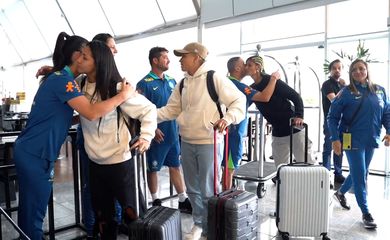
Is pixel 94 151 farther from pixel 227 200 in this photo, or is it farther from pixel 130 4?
pixel 130 4

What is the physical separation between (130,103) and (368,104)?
6.97ft

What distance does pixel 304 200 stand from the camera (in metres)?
2.51

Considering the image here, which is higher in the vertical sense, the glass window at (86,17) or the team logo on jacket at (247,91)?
the glass window at (86,17)

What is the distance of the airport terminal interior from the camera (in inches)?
120

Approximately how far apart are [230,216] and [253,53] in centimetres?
329

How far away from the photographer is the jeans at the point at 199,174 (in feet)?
7.93

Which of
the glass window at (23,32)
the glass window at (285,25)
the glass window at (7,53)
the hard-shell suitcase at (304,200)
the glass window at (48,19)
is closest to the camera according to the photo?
the hard-shell suitcase at (304,200)

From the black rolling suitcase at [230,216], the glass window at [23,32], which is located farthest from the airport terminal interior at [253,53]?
the glass window at [23,32]

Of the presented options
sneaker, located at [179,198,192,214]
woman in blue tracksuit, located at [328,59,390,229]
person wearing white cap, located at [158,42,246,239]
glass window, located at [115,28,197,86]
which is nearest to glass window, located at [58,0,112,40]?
glass window, located at [115,28,197,86]

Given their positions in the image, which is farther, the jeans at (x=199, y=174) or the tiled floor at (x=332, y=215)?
the tiled floor at (x=332, y=215)

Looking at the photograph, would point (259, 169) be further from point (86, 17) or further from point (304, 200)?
point (86, 17)

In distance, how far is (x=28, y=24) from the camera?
1185 cm

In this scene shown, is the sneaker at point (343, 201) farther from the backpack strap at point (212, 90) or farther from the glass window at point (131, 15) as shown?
the glass window at point (131, 15)

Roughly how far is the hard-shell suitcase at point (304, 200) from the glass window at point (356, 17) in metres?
3.53
